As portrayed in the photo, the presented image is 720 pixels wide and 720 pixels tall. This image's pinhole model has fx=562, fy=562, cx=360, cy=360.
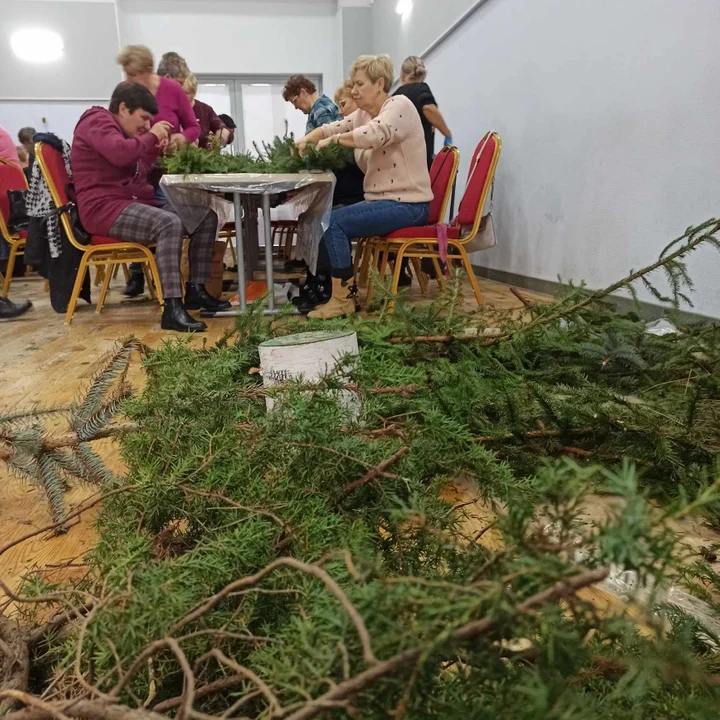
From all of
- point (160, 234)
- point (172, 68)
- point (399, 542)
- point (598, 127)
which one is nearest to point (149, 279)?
point (160, 234)

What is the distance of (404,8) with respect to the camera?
20.5 ft

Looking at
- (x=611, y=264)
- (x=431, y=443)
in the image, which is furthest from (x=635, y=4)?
(x=431, y=443)

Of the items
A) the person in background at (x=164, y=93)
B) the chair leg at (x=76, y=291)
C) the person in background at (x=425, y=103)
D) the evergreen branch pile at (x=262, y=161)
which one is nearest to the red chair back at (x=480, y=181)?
the person in background at (x=425, y=103)

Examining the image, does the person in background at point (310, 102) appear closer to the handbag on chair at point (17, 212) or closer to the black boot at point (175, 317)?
the black boot at point (175, 317)

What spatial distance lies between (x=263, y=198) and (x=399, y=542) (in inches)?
105

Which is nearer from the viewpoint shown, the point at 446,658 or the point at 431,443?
the point at 446,658

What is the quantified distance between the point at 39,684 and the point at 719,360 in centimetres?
120

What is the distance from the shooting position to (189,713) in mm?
266

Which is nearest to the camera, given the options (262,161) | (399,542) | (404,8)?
(399,542)

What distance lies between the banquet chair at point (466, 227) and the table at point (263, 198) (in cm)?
41

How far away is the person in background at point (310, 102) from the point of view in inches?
150

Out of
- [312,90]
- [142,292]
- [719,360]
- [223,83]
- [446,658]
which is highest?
[223,83]

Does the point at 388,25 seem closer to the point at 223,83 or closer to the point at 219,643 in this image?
the point at 223,83

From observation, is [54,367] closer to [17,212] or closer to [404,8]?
[17,212]
